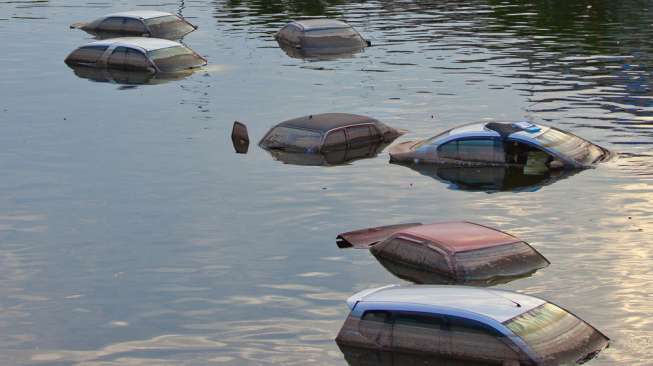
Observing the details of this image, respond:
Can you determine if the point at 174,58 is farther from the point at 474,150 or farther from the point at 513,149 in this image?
the point at 513,149

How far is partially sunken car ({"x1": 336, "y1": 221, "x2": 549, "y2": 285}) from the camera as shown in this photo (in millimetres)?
40375

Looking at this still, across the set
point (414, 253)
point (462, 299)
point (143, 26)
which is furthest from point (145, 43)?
point (462, 299)

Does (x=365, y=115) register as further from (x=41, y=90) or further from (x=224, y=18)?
(x=224, y=18)

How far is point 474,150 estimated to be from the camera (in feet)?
181

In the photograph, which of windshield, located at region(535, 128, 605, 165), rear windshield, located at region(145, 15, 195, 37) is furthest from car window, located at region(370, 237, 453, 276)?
rear windshield, located at region(145, 15, 195, 37)

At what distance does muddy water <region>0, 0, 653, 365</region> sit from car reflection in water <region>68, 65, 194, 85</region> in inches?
44.8

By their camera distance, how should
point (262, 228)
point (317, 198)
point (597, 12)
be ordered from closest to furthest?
1. point (262, 228)
2. point (317, 198)
3. point (597, 12)

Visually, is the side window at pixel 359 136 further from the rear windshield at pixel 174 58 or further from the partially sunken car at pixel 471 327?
the partially sunken car at pixel 471 327

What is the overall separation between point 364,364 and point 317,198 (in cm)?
1770

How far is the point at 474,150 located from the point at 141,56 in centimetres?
3019

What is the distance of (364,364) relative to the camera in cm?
3434

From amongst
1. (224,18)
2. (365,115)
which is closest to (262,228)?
(365,115)

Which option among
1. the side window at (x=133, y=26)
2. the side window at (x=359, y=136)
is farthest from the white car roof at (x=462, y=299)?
the side window at (x=133, y=26)

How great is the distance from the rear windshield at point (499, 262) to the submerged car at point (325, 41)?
4694 cm
